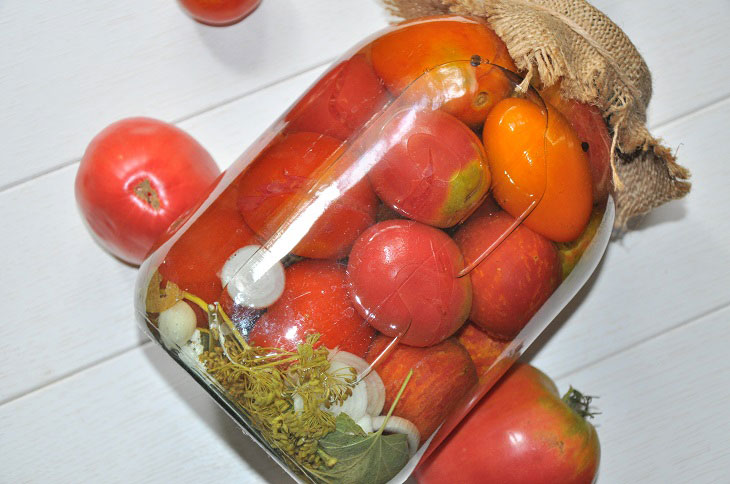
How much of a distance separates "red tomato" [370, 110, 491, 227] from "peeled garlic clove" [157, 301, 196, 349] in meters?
0.19

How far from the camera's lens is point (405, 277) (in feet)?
1.70

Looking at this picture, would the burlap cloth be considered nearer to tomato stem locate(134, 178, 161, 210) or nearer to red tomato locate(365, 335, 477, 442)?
red tomato locate(365, 335, 477, 442)

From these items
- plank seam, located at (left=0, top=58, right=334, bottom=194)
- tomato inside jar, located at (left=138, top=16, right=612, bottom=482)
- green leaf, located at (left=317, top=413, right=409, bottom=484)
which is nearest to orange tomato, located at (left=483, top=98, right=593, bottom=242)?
tomato inside jar, located at (left=138, top=16, right=612, bottom=482)

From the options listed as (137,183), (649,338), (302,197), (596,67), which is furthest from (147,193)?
(649,338)

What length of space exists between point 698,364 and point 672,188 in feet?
0.80

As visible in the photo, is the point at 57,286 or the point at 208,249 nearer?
the point at 208,249

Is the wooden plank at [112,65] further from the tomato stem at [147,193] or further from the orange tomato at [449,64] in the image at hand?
the orange tomato at [449,64]

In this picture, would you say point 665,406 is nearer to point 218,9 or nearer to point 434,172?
point 434,172

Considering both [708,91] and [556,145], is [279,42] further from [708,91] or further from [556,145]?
[708,91]

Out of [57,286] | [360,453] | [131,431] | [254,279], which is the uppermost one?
[254,279]

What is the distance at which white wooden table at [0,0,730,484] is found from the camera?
76 centimetres

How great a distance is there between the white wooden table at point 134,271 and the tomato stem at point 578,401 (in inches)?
0.7

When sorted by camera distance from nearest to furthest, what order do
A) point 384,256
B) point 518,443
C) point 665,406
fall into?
point 384,256
point 518,443
point 665,406

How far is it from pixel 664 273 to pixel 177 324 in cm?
57
